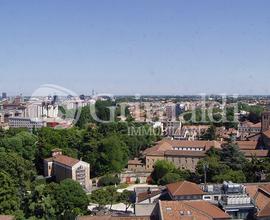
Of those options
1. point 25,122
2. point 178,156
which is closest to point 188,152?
point 178,156

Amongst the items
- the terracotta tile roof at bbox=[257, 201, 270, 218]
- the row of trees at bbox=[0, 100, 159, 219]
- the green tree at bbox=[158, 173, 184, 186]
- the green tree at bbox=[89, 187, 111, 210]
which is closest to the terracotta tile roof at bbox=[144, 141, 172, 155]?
the row of trees at bbox=[0, 100, 159, 219]

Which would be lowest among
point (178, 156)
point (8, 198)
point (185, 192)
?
point (178, 156)

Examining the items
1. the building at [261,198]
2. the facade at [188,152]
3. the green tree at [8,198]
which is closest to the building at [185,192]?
the building at [261,198]

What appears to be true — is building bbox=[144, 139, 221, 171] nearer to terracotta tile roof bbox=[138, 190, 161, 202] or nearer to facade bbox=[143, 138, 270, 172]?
facade bbox=[143, 138, 270, 172]


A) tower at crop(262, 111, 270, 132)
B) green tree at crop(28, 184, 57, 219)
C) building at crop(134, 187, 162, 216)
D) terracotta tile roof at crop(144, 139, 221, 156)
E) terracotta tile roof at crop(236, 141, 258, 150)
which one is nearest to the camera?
building at crop(134, 187, 162, 216)

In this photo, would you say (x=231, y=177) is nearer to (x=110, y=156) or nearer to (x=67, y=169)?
(x=110, y=156)

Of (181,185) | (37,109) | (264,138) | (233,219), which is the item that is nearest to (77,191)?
(181,185)

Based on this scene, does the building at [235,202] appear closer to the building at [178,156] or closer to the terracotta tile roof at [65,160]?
the terracotta tile roof at [65,160]
